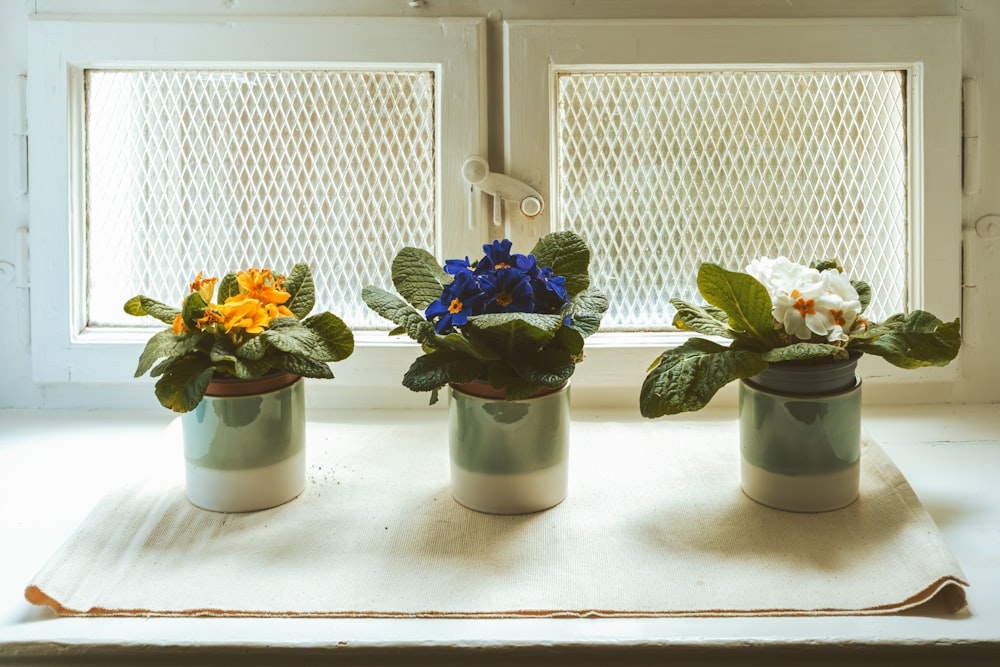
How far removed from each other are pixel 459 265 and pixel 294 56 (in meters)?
0.50

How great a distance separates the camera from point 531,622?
70 centimetres

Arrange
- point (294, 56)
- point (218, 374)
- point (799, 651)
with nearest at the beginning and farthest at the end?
point (799, 651), point (218, 374), point (294, 56)

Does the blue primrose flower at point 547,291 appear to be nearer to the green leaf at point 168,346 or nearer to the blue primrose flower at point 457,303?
the blue primrose flower at point 457,303

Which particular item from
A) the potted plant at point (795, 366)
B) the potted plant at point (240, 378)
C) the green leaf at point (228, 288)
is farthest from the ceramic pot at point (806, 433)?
the green leaf at point (228, 288)

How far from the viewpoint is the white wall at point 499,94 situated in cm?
120

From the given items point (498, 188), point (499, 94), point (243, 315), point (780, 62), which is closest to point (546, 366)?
point (243, 315)

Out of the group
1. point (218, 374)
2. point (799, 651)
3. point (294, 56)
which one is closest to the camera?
point (799, 651)

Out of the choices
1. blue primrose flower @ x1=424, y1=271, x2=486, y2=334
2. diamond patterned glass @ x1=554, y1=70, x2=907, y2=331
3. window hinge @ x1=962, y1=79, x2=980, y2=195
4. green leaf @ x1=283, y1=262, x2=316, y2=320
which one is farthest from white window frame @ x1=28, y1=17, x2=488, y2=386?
window hinge @ x1=962, y1=79, x2=980, y2=195

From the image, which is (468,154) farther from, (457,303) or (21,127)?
(21,127)

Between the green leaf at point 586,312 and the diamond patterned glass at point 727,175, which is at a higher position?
the diamond patterned glass at point 727,175

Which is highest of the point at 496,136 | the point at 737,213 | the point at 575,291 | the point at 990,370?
the point at 496,136

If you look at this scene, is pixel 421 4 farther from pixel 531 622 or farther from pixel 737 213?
pixel 531 622

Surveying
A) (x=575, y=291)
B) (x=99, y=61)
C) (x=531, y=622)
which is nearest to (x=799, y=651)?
(x=531, y=622)

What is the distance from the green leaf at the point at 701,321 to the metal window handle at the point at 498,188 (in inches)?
12.7
